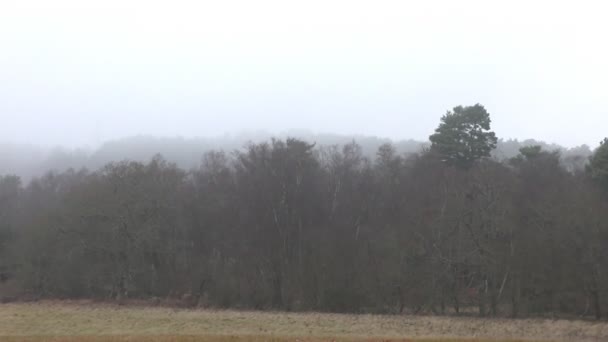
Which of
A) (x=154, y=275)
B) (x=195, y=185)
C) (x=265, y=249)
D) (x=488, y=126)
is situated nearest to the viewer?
(x=265, y=249)

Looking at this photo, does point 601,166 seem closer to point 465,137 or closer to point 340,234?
point 465,137

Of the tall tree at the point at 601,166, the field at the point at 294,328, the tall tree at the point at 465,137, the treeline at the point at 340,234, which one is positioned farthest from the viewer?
the tall tree at the point at 465,137

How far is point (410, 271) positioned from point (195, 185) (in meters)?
28.7

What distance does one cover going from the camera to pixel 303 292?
3878 centimetres

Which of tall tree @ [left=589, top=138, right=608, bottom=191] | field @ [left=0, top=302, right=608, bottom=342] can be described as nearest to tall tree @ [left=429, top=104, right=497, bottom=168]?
tall tree @ [left=589, top=138, right=608, bottom=191]

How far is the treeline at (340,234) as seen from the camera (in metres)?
34.1

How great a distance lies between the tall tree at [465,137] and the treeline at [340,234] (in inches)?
5.2

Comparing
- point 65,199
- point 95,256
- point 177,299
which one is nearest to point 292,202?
point 177,299

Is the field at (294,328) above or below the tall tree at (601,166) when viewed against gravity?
below

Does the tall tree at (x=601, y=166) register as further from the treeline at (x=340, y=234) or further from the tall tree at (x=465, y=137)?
the tall tree at (x=465, y=137)

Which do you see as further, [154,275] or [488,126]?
[488,126]

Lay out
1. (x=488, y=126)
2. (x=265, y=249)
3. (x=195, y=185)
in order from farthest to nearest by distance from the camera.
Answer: (x=195, y=185) < (x=488, y=126) < (x=265, y=249)

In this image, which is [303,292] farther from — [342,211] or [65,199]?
[65,199]

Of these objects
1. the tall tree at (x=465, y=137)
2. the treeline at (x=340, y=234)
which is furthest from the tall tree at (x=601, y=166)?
the tall tree at (x=465, y=137)
